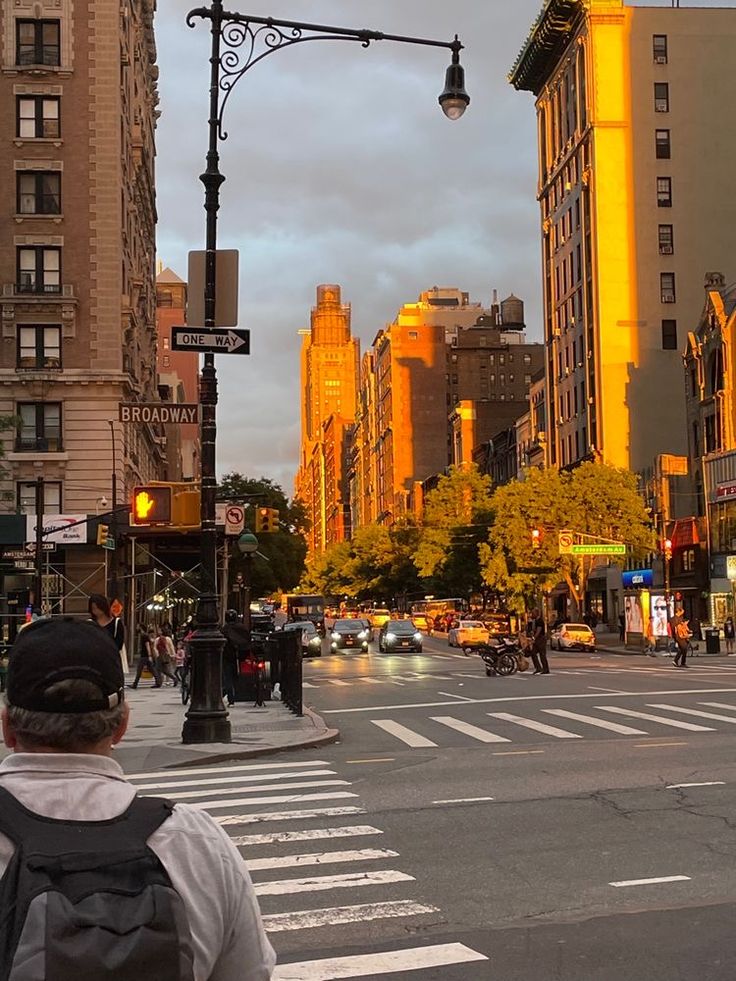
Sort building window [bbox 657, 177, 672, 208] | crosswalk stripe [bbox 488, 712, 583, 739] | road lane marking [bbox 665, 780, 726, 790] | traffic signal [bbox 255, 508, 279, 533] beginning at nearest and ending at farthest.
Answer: road lane marking [bbox 665, 780, 726, 790] → crosswalk stripe [bbox 488, 712, 583, 739] → traffic signal [bbox 255, 508, 279, 533] → building window [bbox 657, 177, 672, 208]

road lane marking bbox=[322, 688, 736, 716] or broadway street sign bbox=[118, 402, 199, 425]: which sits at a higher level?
broadway street sign bbox=[118, 402, 199, 425]

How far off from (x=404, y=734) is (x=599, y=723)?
3.35 metres

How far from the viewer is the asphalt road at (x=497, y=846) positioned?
7102 millimetres

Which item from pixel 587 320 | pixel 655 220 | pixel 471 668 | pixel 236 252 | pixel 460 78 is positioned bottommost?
pixel 471 668

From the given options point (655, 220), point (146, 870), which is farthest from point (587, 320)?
point (146, 870)

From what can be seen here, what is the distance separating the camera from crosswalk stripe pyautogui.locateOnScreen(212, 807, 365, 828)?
11.5 meters

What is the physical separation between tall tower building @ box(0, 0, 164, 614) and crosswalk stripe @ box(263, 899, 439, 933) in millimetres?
43468

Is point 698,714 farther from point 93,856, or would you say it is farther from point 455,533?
point 455,533

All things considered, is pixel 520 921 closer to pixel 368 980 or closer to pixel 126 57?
pixel 368 980

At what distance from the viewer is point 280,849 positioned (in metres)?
→ 10.2

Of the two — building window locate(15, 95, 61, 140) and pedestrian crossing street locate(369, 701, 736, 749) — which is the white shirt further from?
building window locate(15, 95, 61, 140)

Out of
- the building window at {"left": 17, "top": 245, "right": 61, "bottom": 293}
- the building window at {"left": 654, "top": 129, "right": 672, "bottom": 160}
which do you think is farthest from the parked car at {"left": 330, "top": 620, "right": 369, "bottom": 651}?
the building window at {"left": 654, "top": 129, "right": 672, "bottom": 160}

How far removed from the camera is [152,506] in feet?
63.9

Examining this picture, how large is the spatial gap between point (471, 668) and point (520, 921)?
36103 mm
